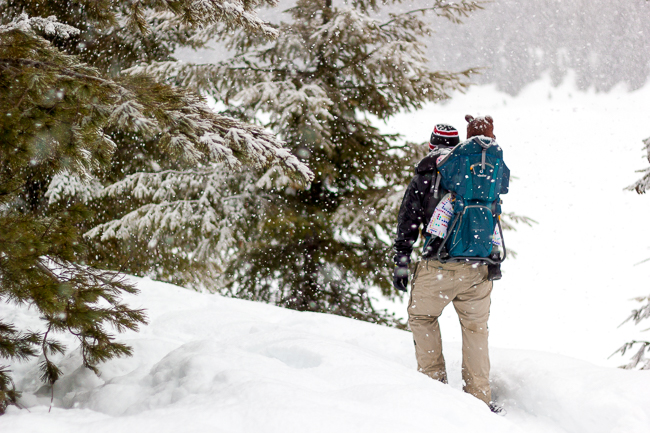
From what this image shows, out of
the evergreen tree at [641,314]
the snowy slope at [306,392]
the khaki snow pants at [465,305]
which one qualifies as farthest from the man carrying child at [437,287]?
the evergreen tree at [641,314]

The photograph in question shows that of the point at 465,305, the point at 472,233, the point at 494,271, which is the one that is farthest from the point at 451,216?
the point at 465,305

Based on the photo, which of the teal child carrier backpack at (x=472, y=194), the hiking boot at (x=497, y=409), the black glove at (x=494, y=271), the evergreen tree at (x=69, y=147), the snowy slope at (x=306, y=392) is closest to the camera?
the snowy slope at (x=306, y=392)

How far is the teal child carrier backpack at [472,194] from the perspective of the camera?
3.26 m

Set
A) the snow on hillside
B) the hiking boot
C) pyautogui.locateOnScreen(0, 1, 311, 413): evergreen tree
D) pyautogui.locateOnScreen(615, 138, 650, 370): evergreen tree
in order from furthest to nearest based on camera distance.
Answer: the snow on hillside
pyautogui.locateOnScreen(615, 138, 650, 370): evergreen tree
the hiking boot
pyautogui.locateOnScreen(0, 1, 311, 413): evergreen tree

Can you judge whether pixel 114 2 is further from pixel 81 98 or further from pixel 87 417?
pixel 87 417

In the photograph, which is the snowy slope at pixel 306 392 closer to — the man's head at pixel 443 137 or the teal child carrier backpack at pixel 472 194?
the teal child carrier backpack at pixel 472 194

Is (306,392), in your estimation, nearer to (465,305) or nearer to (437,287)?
(437,287)

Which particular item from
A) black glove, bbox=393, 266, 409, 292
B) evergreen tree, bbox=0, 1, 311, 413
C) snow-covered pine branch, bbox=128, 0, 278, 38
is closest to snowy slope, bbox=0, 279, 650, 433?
evergreen tree, bbox=0, 1, 311, 413

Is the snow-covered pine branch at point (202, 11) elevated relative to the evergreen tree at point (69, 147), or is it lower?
elevated

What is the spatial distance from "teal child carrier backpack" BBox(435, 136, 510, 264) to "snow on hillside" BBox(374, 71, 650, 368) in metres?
20.8

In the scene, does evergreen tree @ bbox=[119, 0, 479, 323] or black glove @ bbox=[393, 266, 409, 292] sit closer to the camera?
black glove @ bbox=[393, 266, 409, 292]

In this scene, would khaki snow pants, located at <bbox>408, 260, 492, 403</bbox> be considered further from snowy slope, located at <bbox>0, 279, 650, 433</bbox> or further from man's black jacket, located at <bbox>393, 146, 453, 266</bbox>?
snowy slope, located at <bbox>0, 279, 650, 433</bbox>

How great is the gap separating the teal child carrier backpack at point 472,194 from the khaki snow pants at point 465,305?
5.0 inches

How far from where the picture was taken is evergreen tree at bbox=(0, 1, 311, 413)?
8.48ft
